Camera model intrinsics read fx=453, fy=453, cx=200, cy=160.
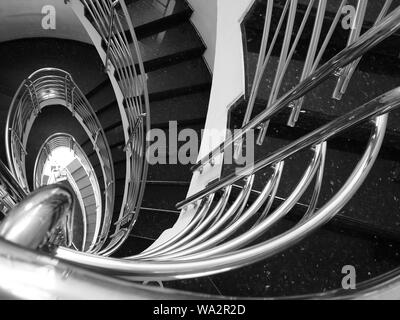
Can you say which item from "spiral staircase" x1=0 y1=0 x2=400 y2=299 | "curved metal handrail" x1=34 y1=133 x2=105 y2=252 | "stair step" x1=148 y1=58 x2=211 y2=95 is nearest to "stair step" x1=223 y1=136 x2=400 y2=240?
"spiral staircase" x1=0 y1=0 x2=400 y2=299

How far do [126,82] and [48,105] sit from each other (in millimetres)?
2741

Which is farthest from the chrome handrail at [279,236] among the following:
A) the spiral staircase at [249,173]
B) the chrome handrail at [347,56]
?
the chrome handrail at [347,56]

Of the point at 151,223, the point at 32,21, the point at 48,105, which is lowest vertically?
the point at 151,223

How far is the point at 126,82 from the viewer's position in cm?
321

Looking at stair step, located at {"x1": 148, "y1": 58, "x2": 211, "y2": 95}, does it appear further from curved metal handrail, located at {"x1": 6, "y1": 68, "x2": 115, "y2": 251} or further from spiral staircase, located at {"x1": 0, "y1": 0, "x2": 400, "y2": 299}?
curved metal handrail, located at {"x1": 6, "y1": 68, "x2": 115, "y2": 251}

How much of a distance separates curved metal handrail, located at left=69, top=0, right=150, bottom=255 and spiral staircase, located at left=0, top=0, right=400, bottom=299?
2 centimetres

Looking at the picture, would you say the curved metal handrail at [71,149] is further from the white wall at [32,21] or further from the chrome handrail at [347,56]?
the chrome handrail at [347,56]

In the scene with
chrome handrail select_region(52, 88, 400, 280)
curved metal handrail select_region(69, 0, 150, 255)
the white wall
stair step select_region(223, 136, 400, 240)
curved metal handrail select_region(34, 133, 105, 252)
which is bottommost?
chrome handrail select_region(52, 88, 400, 280)

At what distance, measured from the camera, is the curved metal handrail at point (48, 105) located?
4023 mm

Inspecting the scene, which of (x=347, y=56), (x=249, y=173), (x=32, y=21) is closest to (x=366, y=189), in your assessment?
(x=249, y=173)

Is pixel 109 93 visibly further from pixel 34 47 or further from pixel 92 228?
pixel 92 228

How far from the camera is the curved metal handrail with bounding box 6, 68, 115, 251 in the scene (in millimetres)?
4023

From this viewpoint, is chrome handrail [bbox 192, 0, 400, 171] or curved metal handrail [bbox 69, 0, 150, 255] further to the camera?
curved metal handrail [bbox 69, 0, 150, 255]

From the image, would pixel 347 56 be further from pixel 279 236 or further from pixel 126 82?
pixel 126 82
